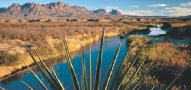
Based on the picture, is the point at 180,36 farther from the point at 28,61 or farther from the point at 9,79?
the point at 9,79

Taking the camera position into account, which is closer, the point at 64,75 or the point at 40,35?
the point at 64,75

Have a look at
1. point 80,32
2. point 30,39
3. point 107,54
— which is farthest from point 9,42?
point 80,32

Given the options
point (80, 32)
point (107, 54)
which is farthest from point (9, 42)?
point (80, 32)

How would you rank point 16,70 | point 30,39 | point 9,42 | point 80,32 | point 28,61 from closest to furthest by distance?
1. point 16,70
2. point 28,61
3. point 9,42
4. point 30,39
5. point 80,32

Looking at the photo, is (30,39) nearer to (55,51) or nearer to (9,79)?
(55,51)

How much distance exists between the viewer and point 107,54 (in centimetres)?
2698

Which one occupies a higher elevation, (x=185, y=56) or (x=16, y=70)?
(x=185, y=56)

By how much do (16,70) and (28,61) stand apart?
2165 millimetres

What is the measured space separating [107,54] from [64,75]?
32.7 ft

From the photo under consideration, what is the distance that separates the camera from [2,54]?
70.2 feet

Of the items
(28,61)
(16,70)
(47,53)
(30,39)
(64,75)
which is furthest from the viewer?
(30,39)

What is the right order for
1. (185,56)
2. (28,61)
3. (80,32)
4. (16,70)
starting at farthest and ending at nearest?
1. (80,32)
2. (28,61)
3. (16,70)
4. (185,56)

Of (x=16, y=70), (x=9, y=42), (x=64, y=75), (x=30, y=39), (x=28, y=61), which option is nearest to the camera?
(x=64, y=75)

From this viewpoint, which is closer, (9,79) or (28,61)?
(9,79)
